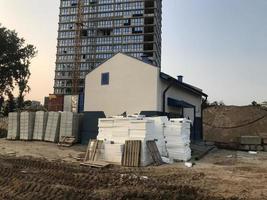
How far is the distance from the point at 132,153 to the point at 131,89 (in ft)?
23.9

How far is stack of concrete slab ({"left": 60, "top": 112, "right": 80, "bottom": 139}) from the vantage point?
856 inches

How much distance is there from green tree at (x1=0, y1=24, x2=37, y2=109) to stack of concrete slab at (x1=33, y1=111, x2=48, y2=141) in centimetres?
2830

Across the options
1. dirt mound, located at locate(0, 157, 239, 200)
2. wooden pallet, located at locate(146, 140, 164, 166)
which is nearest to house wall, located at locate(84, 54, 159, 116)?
wooden pallet, located at locate(146, 140, 164, 166)

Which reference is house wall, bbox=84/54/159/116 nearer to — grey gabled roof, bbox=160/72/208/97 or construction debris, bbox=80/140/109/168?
grey gabled roof, bbox=160/72/208/97

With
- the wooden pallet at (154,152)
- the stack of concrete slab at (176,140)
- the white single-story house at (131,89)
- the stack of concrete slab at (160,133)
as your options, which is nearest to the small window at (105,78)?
the white single-story house at (131,89)

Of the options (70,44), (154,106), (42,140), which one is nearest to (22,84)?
(42,140)

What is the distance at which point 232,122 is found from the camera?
115ft

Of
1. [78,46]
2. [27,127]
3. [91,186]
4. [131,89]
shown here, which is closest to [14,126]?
[27,127]

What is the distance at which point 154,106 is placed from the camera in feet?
65.9

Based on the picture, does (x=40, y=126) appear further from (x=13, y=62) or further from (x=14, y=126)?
(x=13, y=62)

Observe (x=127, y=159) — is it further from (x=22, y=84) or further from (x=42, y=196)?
(x=22, y=84)

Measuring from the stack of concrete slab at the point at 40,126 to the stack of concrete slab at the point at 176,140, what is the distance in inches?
390

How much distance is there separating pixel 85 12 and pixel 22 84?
6777 centimetres

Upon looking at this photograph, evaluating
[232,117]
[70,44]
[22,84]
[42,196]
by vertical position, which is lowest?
[42,196]
